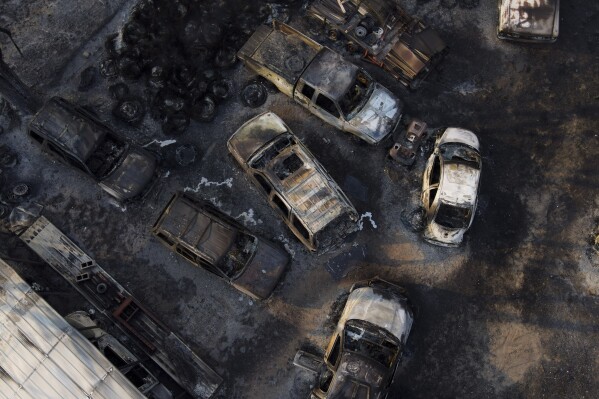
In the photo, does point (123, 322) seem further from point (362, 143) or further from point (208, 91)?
point (362, 143)

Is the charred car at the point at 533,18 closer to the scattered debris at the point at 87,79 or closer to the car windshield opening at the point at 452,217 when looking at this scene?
the car windshield opening at the point at 452,217

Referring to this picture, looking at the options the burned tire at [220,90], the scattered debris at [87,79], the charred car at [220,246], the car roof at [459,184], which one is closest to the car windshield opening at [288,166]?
the charred car at [220,246]

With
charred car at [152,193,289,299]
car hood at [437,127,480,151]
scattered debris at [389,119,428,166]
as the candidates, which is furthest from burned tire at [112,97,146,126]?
car hood at [437,127,480,151]

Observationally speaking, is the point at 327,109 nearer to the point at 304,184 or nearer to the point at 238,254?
the point at 304,184

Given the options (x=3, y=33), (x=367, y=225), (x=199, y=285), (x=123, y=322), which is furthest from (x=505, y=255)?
(x=3, y=33)

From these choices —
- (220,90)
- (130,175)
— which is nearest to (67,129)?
(130,175)
